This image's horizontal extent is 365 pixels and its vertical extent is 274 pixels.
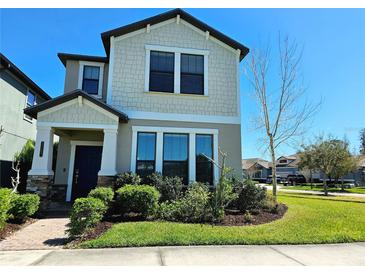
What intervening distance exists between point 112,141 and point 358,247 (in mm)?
8635

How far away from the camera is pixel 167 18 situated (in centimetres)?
1241

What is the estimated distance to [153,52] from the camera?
12.1 m

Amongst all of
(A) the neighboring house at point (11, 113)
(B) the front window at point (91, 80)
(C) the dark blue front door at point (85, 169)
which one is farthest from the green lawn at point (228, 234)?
(A) the neighboring house at point (11, 113)

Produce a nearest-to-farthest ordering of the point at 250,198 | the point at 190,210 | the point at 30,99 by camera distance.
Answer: the point at 190,210 < the point at 250,198 < the point at 30,99

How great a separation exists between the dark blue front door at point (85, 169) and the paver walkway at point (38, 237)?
3.77 meters

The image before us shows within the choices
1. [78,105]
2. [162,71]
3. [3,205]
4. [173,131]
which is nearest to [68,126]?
[78,105]

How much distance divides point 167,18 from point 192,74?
9.85 feet

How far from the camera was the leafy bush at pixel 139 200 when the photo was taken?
8.31 meters

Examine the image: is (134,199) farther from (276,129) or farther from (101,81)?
(276,129)

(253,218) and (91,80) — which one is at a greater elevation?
(91,80)

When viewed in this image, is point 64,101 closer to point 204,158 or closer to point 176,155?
point 176,155

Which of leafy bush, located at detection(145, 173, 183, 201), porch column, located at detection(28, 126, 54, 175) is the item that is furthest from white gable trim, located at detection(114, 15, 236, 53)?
leafy bush, located at detection(145, 173, 183, 201)

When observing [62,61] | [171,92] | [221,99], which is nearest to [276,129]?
[221,99]

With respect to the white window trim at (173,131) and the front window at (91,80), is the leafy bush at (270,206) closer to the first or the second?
the white window trim at (173,131)
